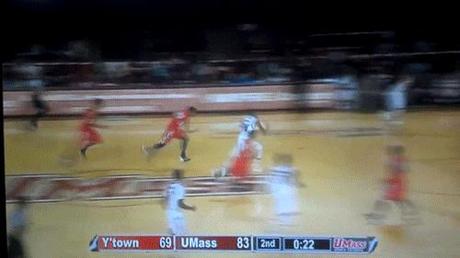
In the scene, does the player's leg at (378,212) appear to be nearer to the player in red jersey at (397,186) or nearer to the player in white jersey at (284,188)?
the player in red jersey at (397,186)

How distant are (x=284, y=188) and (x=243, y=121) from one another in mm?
139

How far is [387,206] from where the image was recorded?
1527mm

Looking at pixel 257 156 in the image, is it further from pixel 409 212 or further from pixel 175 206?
pixel 409 212

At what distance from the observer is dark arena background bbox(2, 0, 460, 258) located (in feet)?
4.98

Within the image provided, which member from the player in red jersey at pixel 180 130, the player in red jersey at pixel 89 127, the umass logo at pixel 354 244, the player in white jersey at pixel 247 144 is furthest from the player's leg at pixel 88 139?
the umass logo at pixel 354 244

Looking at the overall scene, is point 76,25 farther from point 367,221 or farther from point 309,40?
point 367,221

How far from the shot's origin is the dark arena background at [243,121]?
152 centimetres

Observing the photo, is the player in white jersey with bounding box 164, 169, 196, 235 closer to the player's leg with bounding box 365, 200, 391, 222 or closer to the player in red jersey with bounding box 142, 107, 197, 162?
the player in red jersey with bounding box 142, 107, 197, 162

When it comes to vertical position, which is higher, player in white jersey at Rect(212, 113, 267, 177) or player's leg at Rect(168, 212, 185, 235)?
player in white jersey at Rect(212, 113, 267, 177)

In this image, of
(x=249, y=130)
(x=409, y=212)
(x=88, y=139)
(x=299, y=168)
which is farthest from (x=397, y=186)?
(x=88, y=139)

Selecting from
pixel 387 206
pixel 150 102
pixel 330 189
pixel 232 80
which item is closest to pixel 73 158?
pixel 150 102

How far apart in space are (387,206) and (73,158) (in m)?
0.57

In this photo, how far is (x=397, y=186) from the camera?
1528 mm

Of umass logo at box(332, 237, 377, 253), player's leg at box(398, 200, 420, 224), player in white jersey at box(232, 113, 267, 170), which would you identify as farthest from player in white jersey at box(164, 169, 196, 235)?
player's leg at box(398, 200, 420, 224)
